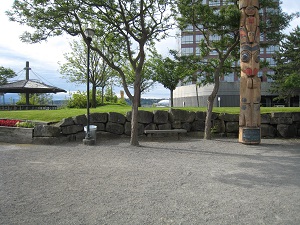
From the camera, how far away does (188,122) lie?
43.6ft

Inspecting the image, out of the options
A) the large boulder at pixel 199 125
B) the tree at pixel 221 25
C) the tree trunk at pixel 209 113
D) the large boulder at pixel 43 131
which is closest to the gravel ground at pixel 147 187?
the large boulder at pixel 43 131

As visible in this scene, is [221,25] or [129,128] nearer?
[221,25]

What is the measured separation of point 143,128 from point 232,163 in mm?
5963

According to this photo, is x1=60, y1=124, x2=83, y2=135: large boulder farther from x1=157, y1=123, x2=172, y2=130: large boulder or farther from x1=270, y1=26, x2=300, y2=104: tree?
x1=270, y1=26, x2=300, y2=104: tree

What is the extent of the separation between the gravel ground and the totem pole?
187cm

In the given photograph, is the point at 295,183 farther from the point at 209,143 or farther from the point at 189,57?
the point at 189,57

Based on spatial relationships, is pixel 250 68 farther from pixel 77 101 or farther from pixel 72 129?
pixel 77 101

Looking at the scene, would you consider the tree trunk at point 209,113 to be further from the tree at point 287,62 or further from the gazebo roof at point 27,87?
the tree at point 287,62

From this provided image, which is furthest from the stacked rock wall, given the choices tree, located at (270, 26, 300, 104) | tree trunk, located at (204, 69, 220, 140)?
tree, located at (270, 26, 300, 104)

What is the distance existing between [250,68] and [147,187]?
772 cm

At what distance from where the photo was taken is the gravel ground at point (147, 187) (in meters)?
3.77

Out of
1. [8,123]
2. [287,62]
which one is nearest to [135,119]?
[8,123]

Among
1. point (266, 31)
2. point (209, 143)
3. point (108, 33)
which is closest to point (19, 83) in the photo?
point (108, 33)

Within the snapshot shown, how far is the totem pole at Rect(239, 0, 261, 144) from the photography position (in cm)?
1064
